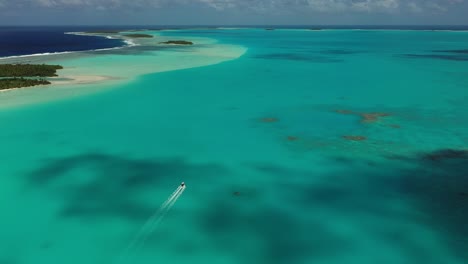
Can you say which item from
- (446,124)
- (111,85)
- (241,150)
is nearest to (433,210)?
(241,150)

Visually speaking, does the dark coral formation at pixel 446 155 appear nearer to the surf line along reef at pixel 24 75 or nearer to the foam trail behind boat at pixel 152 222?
the foam trail behind boat at pixel 152 222

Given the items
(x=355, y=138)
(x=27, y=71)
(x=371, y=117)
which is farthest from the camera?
(x=27, y=71)

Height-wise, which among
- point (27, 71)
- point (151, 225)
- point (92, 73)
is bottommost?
point (151, 225)

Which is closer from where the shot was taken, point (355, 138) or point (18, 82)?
point (355, 138)

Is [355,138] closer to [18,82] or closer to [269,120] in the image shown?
[269,120]

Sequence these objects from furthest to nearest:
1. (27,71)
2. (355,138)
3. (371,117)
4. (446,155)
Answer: (27,71) → (371,117) → (355,138) → (446,155)

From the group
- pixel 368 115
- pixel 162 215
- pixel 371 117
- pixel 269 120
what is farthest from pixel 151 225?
pixel 368 115

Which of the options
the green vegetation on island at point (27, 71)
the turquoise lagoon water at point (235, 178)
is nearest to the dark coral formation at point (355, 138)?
the turquoise lagoon water at point (235, 178)

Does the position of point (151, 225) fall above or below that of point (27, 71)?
below
